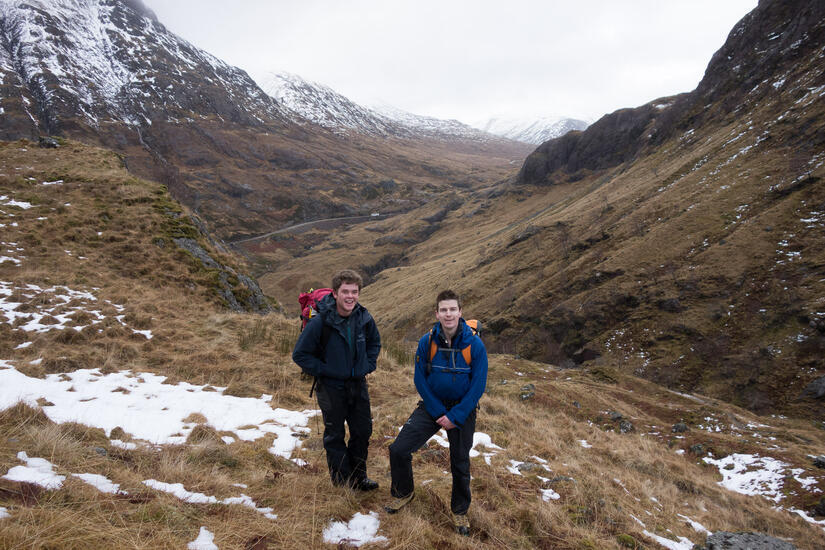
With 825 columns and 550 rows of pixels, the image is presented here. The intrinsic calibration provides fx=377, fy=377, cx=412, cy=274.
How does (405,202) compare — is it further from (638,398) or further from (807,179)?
(638,398)

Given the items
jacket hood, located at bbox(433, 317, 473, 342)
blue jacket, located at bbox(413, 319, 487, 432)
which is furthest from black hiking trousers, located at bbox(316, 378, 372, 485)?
jacket hood, located at bbox(433, 317, 473, 342)

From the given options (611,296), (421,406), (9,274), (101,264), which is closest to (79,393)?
(421,406)

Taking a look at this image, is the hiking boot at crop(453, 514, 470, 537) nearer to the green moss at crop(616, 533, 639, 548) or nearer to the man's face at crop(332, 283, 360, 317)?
the green moss at crop(616, 533, 639, 548)

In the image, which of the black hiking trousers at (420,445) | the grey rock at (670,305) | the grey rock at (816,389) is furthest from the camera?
the grey rock at (670,305)

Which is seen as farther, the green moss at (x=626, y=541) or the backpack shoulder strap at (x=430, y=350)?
the green moss at (x=626, y=541)

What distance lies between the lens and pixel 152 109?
446 feet

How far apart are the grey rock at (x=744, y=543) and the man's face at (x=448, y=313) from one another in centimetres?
430

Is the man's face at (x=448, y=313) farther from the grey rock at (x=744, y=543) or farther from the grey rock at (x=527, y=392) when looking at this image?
the grey rock at (x=527, y=392)

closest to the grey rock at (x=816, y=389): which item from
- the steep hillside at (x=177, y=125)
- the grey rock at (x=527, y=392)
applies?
the grey rock at (x=527, y=392)

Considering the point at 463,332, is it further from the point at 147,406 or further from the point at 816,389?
the point at 816,389

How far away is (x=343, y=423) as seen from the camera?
4414mm

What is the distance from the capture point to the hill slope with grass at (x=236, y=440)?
11.0 ft

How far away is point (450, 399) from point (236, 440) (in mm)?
3667

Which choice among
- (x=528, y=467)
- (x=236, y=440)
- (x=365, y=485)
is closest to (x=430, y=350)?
(x=365, y=485)
